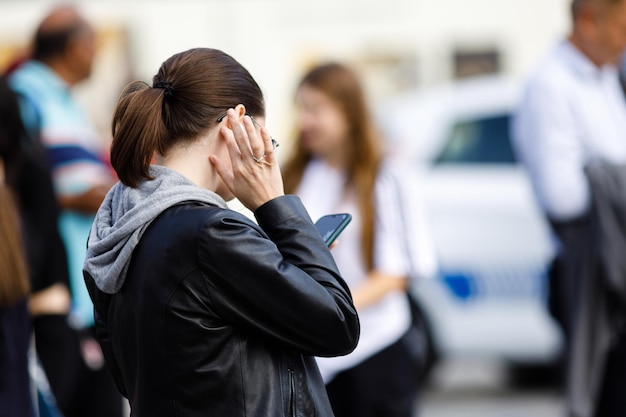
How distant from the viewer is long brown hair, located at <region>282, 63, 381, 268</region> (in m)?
→ 4.35

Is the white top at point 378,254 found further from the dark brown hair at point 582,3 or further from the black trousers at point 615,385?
the dark brown hair at point 582,3

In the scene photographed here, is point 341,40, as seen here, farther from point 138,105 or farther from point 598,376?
point 138,105

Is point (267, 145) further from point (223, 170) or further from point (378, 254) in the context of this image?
point (378, 254)

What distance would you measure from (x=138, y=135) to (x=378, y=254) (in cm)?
199

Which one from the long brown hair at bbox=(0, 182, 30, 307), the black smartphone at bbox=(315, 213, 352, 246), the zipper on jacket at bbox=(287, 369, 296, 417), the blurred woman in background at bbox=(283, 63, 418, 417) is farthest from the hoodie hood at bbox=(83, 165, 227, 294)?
the blurred woman in background at bbox=(283, 63, 418, 417)

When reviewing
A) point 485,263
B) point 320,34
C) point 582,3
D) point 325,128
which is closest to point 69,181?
point 325,128

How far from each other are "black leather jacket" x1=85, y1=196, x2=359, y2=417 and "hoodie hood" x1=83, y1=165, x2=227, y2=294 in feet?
0.07

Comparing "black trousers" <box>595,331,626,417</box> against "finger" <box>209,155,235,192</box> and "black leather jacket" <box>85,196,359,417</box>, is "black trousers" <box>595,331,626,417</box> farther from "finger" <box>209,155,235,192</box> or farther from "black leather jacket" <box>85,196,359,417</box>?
"finger" <box>209,155,235,192</box>

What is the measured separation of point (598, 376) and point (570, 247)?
0.46 metres

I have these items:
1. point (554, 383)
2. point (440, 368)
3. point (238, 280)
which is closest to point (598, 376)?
point (238, 280)

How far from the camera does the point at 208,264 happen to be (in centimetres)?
233

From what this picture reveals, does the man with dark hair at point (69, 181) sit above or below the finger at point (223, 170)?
below

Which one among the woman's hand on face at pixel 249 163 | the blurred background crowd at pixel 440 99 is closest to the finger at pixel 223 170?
the woman's hand on face at pixel 249 163

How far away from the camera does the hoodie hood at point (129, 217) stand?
240 centimetres
